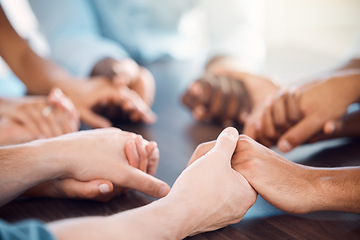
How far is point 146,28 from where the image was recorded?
1.69 metres

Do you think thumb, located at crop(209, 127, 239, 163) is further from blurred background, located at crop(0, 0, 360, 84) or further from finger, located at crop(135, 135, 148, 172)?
blurred background, located at crop(0, 0, 360, 84)

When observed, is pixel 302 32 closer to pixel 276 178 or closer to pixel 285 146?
pixel 285 146

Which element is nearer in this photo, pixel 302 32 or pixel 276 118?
pixel 276 118

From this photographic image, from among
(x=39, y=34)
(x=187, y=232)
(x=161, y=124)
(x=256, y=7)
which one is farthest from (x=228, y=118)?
(x=39, y=34)

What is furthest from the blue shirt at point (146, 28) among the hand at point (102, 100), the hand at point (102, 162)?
the hand at point (102, 162)

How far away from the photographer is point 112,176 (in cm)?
55

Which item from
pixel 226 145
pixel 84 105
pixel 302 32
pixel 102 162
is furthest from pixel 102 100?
pixel 302 32

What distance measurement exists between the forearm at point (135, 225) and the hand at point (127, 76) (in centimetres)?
69

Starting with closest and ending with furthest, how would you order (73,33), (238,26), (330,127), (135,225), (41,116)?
(135,225)
(330,127)
(41,116)
(238,26)
(73,33)

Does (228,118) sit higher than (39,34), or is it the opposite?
(39,34)

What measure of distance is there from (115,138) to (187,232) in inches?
9.2

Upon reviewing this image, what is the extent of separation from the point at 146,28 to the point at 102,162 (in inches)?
49.7

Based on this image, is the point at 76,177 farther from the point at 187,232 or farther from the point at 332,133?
the point at 332,133

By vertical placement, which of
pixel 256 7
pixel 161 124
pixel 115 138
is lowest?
pixel 161 124
